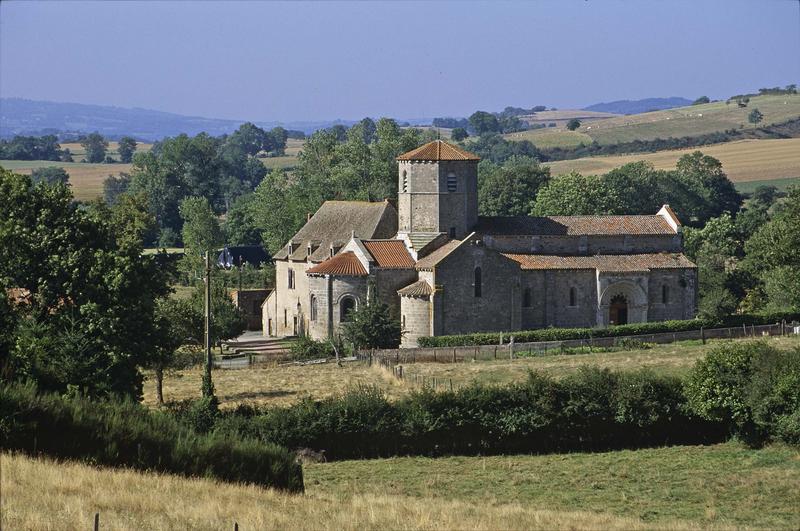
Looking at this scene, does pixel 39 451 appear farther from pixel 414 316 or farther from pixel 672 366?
pixel 414 316

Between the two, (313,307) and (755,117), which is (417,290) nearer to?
(313,307)

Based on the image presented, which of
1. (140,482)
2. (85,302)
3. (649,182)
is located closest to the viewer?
(140,482)

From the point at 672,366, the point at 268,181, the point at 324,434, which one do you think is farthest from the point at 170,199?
the point at 324,434

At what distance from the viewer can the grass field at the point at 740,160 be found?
130500 mm

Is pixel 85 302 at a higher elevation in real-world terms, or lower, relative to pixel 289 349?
higher

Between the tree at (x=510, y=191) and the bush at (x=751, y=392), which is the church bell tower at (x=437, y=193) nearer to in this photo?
the bush at (x=751, y=392)

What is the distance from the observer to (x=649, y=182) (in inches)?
4247

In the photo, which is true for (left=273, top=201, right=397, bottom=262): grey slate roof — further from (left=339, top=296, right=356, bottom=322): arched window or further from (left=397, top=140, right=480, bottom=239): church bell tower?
(left=339, top=296, right=356, bottom=322): arched window

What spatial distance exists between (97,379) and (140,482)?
14764 mm

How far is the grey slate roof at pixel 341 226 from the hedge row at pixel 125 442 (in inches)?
1254

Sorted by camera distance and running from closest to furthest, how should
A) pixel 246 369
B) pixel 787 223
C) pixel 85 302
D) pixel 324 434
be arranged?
pixel 324 434 → pixel 85 302 → pixel 246 369 → pixel 787 223

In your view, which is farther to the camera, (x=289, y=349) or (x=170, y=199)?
(x=170, y=199)

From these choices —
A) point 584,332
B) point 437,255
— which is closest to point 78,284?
point 437,255

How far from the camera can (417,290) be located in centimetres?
5862
